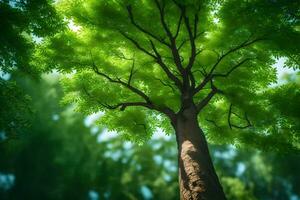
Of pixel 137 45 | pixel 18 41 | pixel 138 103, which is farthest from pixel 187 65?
pixel 18 41

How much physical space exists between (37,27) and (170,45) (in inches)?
139

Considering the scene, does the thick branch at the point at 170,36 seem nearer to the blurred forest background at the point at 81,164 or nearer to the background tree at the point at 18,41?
the background tree at the point at 18,41

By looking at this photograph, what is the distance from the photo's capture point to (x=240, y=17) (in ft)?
23.0

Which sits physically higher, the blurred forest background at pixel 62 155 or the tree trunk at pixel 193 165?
the blurred forest background at pixel 62 155

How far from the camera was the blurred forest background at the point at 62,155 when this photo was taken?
7.72 m

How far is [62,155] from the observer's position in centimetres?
1873

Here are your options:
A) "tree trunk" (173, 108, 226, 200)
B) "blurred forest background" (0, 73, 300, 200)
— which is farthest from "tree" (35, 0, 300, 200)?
"blurred forest background" (0, 73, 300, 200)

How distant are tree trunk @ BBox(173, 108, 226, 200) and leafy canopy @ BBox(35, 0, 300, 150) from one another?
2.09 feet

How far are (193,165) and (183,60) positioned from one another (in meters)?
3.23

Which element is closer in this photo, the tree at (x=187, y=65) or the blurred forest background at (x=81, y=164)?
the tree at (x=187, y=65)

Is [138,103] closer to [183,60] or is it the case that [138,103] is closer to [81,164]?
[183,60]

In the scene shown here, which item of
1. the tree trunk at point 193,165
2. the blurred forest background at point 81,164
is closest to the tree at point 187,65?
the tree trunk at point 193,165

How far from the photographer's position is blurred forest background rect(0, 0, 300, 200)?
7.72 meters

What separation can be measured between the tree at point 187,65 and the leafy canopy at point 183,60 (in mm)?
25
